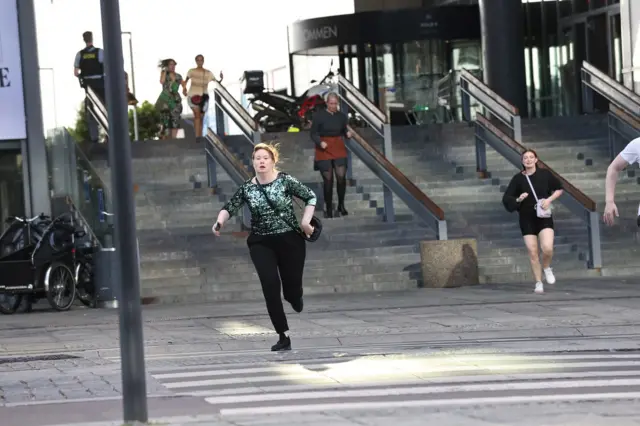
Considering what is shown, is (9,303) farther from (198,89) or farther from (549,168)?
(198,89)

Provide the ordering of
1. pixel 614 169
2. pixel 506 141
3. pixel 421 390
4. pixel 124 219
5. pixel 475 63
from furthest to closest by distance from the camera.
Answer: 1. pixel 475 63
2. pixel 506 141
3. pixel 614 169
4. pixel 421 390
5. pixel 124 219

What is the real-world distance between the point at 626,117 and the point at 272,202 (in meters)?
14.1

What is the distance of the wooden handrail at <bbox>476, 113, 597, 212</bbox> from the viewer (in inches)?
802

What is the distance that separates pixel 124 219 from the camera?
8.09 meters

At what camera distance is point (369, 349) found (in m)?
12.4

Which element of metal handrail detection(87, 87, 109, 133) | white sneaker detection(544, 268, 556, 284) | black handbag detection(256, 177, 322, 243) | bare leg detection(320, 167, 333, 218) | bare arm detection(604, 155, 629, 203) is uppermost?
metal handrail detection(87, 87, 109, 133)

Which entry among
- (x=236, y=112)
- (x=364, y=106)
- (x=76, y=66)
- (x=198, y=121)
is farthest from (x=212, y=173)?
(x=198, y=121)

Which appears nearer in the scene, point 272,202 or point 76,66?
point 272,202

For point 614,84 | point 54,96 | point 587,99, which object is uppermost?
point 54,96

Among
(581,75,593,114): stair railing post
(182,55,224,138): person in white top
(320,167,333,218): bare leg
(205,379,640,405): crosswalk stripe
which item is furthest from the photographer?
(581,75,593,114): stair railing post

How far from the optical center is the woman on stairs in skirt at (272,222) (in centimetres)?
1207

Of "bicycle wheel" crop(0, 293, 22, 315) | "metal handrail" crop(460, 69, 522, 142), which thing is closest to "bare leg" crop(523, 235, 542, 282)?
"bicycle wheel" crop(0, 293, 22, 315)

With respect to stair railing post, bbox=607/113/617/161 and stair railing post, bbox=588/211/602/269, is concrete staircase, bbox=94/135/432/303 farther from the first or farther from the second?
stair railing post, bbox=607/113/617/161

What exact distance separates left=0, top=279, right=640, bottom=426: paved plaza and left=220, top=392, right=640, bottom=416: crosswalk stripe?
0.4 inches
